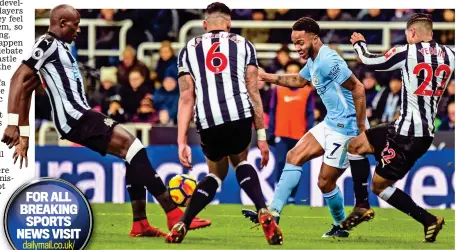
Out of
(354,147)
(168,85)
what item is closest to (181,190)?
(354,147)

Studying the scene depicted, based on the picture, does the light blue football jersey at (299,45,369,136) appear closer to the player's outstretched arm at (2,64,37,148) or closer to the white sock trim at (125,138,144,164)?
the white sock trim at (125,138,144,164)

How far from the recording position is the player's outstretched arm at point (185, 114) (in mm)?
9055

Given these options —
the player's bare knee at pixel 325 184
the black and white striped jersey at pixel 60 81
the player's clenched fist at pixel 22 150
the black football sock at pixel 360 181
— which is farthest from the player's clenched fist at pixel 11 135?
the black football sock at pixel 360 181

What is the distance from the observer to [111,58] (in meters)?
12.8

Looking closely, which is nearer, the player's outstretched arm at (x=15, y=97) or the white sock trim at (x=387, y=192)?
the player's outstretched arm at (x=15, y=97)

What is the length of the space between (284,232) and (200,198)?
142 cm

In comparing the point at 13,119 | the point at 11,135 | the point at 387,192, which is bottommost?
the point at 387,192

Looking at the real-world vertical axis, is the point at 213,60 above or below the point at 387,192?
above

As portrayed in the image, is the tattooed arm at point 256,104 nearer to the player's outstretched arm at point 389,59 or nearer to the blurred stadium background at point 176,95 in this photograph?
the player's outstretched arm at point 389,59

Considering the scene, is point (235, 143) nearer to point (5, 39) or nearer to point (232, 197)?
point (5, 39)

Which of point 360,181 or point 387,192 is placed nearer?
point 387,192

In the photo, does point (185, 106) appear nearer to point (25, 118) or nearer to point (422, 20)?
point (25, 118)

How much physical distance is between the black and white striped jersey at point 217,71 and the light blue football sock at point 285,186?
92 cm

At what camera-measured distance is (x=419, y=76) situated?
388 inches
